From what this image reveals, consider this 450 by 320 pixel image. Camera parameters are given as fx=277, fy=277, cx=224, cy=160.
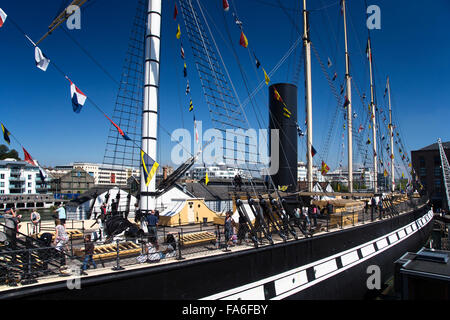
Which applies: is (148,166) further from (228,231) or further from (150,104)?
(228,231)

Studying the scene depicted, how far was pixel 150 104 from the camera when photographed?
8.59 metres

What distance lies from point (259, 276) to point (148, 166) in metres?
4.21

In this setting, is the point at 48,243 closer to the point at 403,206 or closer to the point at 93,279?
the point at 93,279

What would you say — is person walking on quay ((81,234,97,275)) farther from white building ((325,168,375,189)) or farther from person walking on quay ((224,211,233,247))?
white building ((325,168,375,189))

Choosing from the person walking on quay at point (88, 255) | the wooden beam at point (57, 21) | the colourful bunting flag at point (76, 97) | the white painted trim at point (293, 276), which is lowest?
the white painted trim at point (293, 276)

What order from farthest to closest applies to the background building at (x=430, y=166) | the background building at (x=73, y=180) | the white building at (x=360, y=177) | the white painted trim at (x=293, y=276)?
the background building at (x=430, y=166) → the background building at (x=73, y=180) → the white building at (x=360, y=177) → the white painted trim at (x=293, y=276)

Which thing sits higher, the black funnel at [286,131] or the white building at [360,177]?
the black funnel at [286,131]

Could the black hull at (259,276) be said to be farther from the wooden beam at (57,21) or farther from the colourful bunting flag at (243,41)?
the wooden beam at (57,21)

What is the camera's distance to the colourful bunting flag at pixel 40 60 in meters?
6.95

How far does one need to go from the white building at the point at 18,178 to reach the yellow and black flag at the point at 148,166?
5850 centimetres

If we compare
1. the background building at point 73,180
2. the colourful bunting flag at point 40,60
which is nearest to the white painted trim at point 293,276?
the colourful bunting flag at point 40,60

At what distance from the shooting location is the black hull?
466cm

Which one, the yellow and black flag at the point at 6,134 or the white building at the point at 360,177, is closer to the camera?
the yellow and black flag at the point at 6,134
